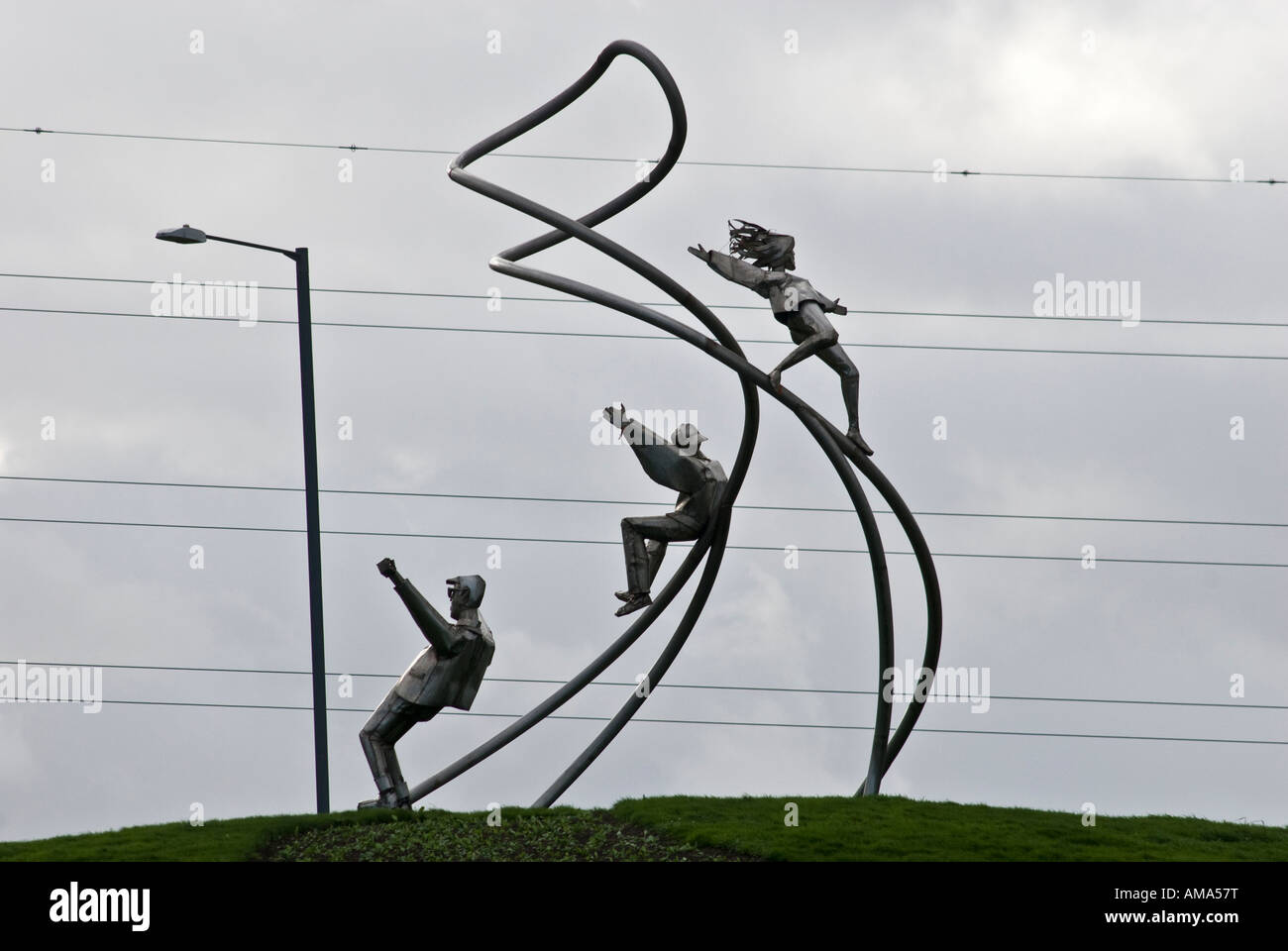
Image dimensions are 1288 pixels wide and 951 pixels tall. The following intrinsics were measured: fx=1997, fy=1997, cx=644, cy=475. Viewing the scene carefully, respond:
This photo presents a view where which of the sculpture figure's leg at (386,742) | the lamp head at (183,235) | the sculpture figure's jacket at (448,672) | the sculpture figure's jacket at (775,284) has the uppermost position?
the lamp head at (183,235)

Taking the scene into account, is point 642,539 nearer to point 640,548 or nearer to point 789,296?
point 640,548

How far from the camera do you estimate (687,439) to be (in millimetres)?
20891

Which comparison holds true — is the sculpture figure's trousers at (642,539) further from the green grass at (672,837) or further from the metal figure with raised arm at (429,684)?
the green grass at (672,837)

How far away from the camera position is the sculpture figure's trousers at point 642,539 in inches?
Answer: 821

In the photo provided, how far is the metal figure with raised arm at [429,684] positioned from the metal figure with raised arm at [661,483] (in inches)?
64.9

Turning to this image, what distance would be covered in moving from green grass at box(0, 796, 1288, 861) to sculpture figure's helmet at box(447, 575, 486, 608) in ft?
7.03

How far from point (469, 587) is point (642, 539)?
1.89 meters

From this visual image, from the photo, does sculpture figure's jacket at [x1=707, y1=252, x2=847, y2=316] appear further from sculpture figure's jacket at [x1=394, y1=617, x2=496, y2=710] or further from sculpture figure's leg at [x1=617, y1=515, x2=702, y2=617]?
sculpture figure's jacket at [x1=394, y1=617, x2=496, y2=710]

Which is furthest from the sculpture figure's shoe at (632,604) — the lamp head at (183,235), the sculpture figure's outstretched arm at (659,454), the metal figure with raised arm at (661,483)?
the lamp head at (183,235)
